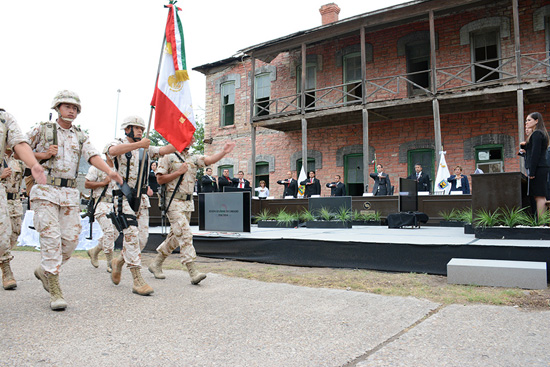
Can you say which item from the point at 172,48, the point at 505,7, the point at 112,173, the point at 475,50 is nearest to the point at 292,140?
the point at 475,50

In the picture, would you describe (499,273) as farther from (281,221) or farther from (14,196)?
(281,221)

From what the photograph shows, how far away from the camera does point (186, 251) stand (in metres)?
4.84

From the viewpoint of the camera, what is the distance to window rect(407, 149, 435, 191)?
1607cm

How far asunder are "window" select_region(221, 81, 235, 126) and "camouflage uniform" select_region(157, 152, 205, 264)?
16.6 m

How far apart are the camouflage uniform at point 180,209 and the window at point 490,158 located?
12754 mm

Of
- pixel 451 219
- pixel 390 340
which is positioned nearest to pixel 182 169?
pixel 390 340

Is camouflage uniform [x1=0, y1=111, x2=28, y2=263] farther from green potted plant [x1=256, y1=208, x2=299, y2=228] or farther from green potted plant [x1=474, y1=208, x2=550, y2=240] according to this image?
green potted plant [x1=256, y1=208, x2=299, y2=228]

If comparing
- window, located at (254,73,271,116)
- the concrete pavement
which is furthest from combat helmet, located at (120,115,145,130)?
window, located at (254,73,271,116)

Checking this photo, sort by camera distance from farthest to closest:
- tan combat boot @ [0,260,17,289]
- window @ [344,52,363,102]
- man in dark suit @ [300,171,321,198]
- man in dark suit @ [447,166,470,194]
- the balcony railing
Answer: window @ [344,52,363,102]
man in dark suit @ [300,171,321,198]
the balcony railing
man in dark suit @ [447,166,470,194]
tan combat boot @ [0,260,17,289]

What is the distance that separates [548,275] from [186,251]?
3909 millimetres

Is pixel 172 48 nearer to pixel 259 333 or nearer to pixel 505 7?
pixel 259 333

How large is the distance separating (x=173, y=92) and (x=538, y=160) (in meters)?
5.05

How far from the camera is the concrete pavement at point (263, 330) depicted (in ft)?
8.14

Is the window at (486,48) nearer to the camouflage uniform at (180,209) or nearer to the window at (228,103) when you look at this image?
the window at (228,103)
